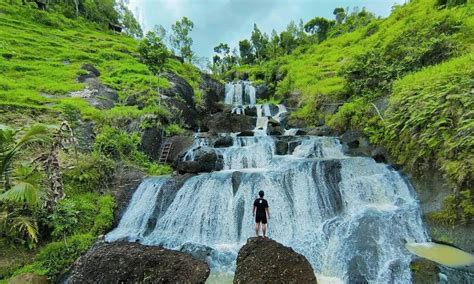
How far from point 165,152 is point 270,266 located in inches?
482

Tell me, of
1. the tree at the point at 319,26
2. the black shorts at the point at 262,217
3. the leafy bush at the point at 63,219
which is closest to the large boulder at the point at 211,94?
the leafy bush at the point at 63,219

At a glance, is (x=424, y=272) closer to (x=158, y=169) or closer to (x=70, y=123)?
(x=158, y=169)

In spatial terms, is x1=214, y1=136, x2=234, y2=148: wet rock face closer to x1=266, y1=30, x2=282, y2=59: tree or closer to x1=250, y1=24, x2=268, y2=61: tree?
x1=266, y1=30, x2=282, y2=59: tree

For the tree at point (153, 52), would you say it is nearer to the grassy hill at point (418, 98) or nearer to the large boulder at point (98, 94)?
the large boulder at point (98, 94)

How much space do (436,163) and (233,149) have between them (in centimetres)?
961

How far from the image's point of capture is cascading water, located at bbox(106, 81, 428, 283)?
332 inches

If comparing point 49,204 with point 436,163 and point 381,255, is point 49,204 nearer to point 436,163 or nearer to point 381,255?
point 381,255

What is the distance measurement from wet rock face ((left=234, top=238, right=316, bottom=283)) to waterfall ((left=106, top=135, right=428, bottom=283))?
6.22 ft

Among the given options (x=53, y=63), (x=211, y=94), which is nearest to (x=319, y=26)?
(x=211, y=94)

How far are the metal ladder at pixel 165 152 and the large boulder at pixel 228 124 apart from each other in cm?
429

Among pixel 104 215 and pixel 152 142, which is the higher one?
pixel 152 142

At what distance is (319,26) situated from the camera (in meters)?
57.7

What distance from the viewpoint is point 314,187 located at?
1145 centimetres

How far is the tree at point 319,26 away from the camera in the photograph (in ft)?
182
